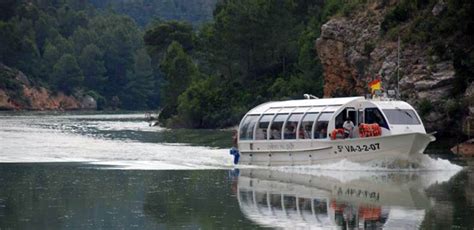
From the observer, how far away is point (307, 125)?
4803 centimetres

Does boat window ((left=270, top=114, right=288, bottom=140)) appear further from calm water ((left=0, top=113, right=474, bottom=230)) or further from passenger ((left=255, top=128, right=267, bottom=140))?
calm water ((left=0, top=113, right=474, bottom=230))

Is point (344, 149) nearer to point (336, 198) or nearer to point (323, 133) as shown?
point (323, 133)

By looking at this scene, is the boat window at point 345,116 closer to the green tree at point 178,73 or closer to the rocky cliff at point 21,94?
the green tree at point 178,73

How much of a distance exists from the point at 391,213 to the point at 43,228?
31.2 feet

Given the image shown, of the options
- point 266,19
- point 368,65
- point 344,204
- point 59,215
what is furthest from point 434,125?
point 266,19

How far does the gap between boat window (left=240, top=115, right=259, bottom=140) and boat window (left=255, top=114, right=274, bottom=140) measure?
0.40 metres

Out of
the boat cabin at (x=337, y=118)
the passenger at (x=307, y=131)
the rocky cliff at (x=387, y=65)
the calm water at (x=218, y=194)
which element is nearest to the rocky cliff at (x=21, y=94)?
the rocky cliff at (x=387, y=65)

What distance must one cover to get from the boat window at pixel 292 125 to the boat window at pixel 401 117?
391 cm

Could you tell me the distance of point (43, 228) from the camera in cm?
2958

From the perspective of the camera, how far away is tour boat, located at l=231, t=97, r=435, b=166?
45.8 m

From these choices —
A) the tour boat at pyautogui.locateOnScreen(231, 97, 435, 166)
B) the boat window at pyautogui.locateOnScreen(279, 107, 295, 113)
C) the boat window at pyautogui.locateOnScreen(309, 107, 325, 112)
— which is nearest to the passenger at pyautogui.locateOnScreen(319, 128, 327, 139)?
the tour boat at pyautogui.locateOnScreen(231, 97, 435, 166)

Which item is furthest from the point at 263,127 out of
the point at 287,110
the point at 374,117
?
the point at 374,117

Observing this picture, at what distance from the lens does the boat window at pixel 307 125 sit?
47.8m

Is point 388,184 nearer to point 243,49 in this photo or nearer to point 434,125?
point 434,125
